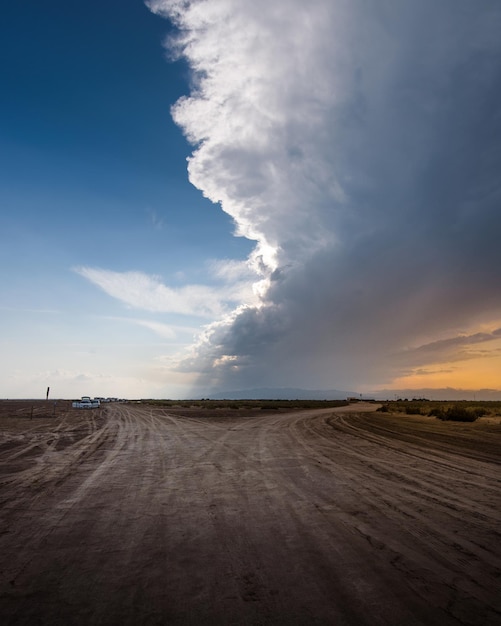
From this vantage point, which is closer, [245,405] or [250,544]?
[250,544]

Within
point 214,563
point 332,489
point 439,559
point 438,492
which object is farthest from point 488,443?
point 214,563

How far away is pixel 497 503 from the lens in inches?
281

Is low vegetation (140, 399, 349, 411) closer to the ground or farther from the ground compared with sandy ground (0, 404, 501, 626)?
farther from the ground

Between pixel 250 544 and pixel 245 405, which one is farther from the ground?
pixel 245 405

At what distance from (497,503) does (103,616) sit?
7.06 m

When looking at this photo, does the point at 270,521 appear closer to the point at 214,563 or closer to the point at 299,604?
→ the point at 214,563

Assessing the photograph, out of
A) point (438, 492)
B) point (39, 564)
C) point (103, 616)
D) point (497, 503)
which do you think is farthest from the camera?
point (438, 492)

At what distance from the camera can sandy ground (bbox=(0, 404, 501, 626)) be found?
3592mm

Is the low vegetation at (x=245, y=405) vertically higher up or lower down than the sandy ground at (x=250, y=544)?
higher up

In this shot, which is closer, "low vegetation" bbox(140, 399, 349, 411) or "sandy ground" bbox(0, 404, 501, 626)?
"sandy ground" bbox(0, 404, 501, 626)

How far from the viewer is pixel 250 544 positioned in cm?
513

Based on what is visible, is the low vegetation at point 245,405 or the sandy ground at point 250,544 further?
the low vegetation at point 245,405

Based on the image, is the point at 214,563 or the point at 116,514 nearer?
the point at 214,563

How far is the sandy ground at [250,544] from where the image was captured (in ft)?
11.8
